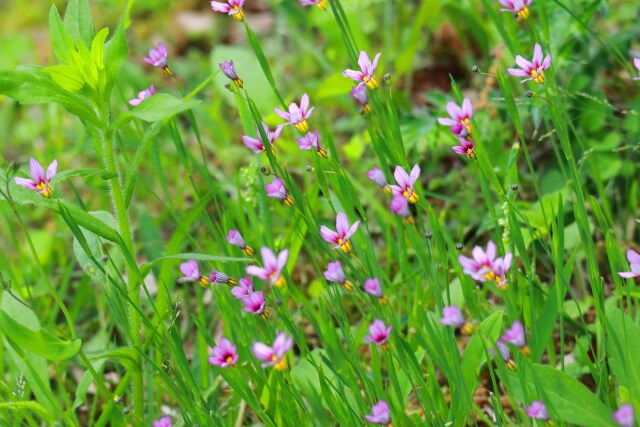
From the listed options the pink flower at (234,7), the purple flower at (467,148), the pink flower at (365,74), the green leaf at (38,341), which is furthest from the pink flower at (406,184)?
the green leaf at (38,341)

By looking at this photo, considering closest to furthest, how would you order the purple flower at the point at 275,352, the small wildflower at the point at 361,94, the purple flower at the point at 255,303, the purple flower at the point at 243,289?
the purple flower at the point at 275,352
the purple flower at the point at 255,303
the purple flower at the point at 243,289
the small wildflower at the point at 361,94

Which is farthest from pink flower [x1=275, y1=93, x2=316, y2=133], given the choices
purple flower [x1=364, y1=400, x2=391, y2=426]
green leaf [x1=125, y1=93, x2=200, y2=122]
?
purple flower [x1=364, y1=400, x2=391, y2=426]

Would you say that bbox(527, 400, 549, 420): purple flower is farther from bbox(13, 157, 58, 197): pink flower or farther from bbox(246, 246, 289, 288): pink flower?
bbox(13, 157, 58, 197): pink flower

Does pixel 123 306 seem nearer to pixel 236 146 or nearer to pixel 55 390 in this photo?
pixel 55 390

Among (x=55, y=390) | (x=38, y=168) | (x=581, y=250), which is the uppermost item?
(x=38, y=168)

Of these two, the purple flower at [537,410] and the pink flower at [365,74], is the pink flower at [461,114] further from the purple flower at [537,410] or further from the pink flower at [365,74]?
the purple flower at [537,410]

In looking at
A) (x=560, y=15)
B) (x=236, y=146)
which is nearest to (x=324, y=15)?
(x=236, y=146)

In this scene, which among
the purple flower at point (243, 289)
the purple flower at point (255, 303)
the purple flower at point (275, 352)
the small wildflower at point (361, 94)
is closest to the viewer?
the purple flower at point (275, 352)
